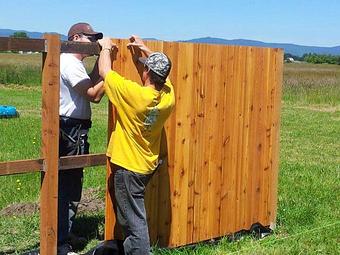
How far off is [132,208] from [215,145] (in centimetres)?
145

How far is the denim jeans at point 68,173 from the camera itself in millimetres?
5312

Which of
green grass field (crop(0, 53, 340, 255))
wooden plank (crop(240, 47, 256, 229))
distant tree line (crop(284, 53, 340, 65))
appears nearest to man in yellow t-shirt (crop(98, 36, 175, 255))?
green grass field (crop(0, 53, 340, 255))

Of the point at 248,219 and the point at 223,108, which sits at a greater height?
the point at 223,108

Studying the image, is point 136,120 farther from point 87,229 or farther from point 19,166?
point 87,229

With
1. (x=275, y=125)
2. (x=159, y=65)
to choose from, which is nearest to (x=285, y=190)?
(x=275, y=125)

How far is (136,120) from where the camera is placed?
15.9 feet

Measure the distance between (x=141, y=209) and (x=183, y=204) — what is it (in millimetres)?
895

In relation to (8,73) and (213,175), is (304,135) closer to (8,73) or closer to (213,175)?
(213,175)

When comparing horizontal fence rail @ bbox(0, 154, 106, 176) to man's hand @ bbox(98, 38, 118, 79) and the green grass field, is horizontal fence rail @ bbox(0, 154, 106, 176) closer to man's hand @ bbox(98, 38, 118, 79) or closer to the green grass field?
man's hand @ bbox(98, 38, 118, 79)

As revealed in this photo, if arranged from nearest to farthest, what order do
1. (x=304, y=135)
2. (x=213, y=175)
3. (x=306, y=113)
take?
(x=213, y=175)
(x=304, y=135)
(x=306, y=113)

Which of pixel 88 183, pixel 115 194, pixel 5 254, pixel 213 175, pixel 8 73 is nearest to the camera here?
pixel 115 194

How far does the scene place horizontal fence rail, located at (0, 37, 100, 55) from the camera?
4.55 metres

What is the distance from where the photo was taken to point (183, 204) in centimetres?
589

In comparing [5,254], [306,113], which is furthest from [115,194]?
[306,113]
